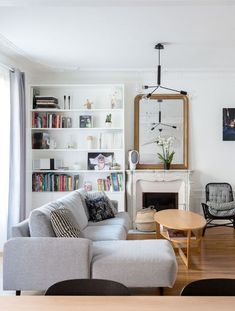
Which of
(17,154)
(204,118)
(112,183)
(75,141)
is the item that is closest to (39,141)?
(75,141)

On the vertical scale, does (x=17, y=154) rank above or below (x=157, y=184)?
above

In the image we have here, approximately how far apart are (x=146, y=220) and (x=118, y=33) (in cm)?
289

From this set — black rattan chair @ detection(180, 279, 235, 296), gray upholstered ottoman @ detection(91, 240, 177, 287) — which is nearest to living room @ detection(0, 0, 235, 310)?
gray upholstered ottoman @ detection(91, 240, 177, 287)

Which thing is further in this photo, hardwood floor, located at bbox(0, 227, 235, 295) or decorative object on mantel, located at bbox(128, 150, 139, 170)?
decorative object on mantel, located at bbox(128, 150, 139, 170)

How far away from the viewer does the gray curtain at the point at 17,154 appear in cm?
460

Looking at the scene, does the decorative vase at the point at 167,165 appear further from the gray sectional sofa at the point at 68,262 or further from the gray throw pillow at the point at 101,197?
the gray sectional sofa at the point at 68,262

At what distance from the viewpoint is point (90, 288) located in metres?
1.50

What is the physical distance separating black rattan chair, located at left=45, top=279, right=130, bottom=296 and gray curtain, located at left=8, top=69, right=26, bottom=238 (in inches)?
128

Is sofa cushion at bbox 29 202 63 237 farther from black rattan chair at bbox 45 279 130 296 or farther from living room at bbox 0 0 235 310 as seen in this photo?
living room at bbox 0 0 235 310

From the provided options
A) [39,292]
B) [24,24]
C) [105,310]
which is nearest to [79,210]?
[39,292]

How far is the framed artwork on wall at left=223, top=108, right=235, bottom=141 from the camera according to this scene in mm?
5711

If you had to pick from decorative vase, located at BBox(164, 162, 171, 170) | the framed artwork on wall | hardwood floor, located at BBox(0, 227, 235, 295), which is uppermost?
the framed artwork on wall

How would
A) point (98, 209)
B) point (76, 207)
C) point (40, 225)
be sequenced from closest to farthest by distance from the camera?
point (40, 225) → point (76, 207) → point (98, 209)

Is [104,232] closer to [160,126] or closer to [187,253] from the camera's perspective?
[187,253]
